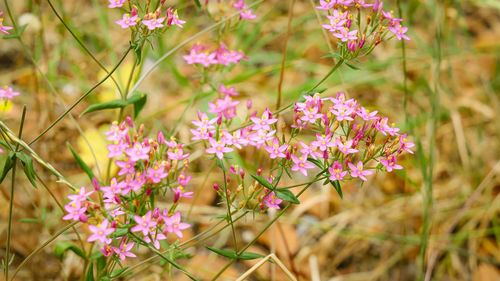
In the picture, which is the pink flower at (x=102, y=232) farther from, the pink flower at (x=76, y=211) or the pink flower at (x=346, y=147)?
the pink flower at (x=346, y=147)

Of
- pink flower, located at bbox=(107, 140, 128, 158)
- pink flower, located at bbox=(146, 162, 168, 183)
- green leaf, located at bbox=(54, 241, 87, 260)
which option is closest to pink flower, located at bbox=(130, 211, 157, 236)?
pink flower, located at bbox=(146, 162, 168, 183)

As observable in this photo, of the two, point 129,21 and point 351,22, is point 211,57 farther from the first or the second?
point 351,22

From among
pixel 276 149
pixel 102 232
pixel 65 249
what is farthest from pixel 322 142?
pixel 65 249

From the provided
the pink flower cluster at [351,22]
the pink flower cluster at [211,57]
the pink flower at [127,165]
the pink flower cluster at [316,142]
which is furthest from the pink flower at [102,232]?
the pink flower cluster at [351,22]

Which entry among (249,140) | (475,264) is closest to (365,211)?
(475,264)

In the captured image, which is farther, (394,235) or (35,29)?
(394,235)

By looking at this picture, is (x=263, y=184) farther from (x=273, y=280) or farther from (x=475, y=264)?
(x=475, y=264)
